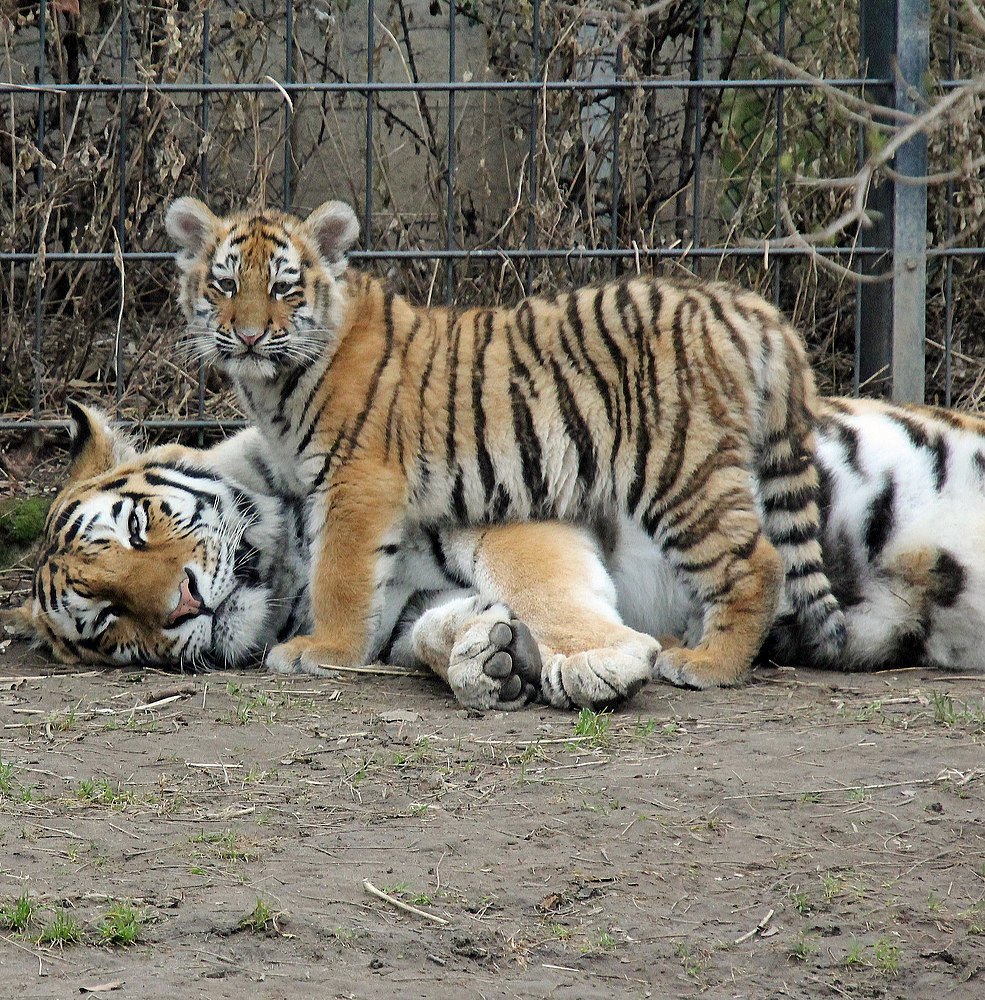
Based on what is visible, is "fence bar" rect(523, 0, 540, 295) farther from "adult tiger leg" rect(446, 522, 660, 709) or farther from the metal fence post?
"adult tiger leg" rect(446, 522, 660, 709)

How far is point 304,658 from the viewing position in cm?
395

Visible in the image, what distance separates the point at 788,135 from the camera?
6254 millimetres

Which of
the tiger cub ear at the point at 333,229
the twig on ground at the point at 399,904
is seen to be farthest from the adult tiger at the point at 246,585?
the twig on ground at the point at 399,904

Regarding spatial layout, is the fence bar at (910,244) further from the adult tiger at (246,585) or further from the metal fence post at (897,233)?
the adult tiger at (246,585)

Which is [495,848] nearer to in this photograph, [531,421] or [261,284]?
[531,421]

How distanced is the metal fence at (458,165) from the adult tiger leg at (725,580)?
1.84m

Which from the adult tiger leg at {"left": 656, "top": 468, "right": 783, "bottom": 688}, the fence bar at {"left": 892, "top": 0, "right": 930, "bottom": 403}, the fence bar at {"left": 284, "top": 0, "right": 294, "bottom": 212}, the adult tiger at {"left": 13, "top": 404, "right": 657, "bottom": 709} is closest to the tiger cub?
the adult tiger leg at {"left": 656, "top": 468, "right": 783, "bottom": 688}

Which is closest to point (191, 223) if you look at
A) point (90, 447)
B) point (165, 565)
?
point (90, 447)

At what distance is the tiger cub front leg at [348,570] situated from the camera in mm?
3955

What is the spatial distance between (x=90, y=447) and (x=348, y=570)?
47.4 inches

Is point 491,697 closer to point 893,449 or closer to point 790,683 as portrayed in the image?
point 790,683

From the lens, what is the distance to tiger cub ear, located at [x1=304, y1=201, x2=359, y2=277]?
4.43 m

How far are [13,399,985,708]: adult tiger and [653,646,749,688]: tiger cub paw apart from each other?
0.75ft

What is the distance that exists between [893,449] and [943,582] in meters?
0.54
